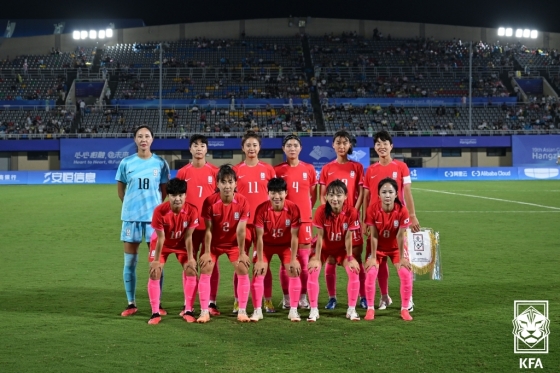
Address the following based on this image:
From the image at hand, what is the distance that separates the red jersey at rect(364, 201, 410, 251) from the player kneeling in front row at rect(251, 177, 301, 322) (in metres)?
0.80

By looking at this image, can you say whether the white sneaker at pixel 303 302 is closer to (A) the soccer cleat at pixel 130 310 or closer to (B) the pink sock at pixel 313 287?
(B) the pink sock at pixel 313 287

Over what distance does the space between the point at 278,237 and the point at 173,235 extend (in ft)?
3.65

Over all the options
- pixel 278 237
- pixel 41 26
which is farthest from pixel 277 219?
pixel 41 26

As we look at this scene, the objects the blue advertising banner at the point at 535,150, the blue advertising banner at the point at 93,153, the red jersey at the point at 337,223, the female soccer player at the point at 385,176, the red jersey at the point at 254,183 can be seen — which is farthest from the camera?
the blue advertising banner at the point at 535,150

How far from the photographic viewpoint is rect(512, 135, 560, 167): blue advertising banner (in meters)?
42.4

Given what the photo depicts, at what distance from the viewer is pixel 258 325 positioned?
6.54 m

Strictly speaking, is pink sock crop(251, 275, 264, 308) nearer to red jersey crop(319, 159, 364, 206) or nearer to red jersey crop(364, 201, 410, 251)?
red jersey crop(364, 201, 410, 251)

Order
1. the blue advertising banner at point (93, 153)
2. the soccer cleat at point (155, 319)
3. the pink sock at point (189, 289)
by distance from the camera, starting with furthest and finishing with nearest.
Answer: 1. the blue advertising banner at point (93, 153)
2. the pink sock at point (189, 289)
3. the soccer cleat at point (155, 319)

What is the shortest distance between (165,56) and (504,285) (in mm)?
52033

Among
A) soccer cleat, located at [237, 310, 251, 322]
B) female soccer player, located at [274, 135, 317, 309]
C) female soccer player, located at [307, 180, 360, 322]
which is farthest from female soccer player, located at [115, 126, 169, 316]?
female soccer player, located at [307, 180, 360, 322]

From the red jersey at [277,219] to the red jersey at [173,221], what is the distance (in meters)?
0.68

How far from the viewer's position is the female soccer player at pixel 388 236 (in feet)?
22.5

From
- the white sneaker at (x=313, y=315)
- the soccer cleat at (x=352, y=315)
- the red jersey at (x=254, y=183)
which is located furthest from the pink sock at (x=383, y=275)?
the red jersey at (x=254, y=183)

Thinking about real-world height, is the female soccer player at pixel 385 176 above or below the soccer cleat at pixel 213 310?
above
